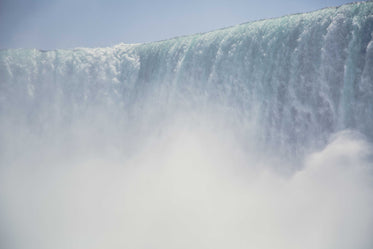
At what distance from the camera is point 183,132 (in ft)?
31.2

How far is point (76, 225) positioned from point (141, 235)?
2.33 m

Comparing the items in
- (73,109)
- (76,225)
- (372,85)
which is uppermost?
(73,109)

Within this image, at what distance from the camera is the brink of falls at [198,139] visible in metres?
6.01

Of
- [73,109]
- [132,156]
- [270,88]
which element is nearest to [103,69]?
[73,109]

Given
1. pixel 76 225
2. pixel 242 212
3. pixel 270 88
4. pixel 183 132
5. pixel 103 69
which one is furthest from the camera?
pixel 103 69

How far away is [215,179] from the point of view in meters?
8.26

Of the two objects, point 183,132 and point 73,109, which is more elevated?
point 73,109

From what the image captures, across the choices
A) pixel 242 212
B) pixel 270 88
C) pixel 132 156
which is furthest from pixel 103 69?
pixel 242 212

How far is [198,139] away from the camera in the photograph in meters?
9.09

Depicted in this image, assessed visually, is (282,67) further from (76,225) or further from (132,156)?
(76,225)

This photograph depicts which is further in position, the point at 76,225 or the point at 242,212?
the point at 76,225

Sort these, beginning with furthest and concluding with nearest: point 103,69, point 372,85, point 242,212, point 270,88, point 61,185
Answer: point 103,69 → point 61,185 → point 270,88 → point 242,212 → point 372,85

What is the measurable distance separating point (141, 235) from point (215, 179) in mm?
2589

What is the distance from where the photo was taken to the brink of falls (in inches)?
237
